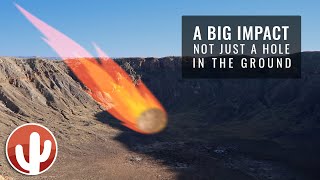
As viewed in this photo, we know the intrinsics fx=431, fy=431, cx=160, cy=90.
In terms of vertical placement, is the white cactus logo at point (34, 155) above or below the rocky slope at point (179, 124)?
above

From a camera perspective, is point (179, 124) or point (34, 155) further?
point (179, 124)

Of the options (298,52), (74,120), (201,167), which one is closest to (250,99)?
(298,52)

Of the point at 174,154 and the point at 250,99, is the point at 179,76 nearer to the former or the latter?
the point at 250,99

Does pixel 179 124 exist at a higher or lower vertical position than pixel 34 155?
lower

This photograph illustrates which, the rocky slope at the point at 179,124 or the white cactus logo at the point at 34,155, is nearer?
the white cactus logo at the point at 34,155
